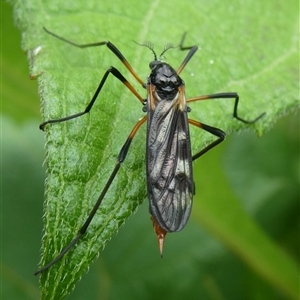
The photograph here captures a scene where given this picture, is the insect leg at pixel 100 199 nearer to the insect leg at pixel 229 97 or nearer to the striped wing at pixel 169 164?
the striped wing at pixel 169 164

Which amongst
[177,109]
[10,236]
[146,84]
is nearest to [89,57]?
[146,84]

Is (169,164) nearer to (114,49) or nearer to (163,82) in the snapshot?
(163,82)

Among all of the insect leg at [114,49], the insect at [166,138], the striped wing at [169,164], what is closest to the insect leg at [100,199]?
the insect at [166,138]

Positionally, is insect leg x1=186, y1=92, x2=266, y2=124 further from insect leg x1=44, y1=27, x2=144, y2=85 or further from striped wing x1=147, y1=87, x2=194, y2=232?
insect leg x1=44, y1=27, x2=144, y2=85

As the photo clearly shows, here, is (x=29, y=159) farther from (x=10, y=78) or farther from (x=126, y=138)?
(x=126, y=138)

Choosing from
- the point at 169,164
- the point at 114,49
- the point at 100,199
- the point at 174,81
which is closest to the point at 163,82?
the point at 174,81

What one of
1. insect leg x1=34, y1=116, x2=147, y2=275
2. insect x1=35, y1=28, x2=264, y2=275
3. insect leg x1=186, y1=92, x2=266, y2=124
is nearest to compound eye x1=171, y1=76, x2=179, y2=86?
insect x1=35, y1=28, x2=264, y2=275

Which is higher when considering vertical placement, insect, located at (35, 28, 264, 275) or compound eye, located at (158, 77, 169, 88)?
compound eye, located at (158, 77, 169, 88)

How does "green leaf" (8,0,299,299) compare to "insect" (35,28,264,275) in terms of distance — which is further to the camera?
"insect" (35,28,264,275)
